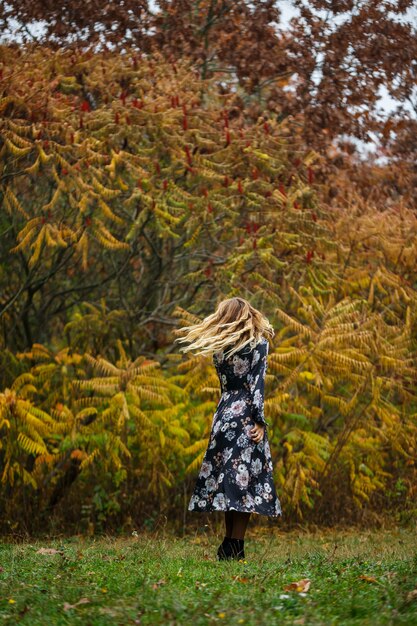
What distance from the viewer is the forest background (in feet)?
33.7

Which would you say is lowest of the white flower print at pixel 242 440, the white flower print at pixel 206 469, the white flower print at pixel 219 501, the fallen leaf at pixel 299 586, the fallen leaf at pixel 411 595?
the fallen leaf at pixel 299 586

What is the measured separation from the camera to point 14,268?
11.8 meters

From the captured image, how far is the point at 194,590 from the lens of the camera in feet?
17.8

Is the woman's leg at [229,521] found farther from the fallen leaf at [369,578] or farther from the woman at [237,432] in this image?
the fallen leaf at [369,578]

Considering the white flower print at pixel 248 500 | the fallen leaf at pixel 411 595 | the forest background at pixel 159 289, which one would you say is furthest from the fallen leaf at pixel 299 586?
the forest background at pixel 159 289

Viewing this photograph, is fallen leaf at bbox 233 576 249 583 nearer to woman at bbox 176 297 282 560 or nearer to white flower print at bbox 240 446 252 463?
woman at bbox 176 297 282 560

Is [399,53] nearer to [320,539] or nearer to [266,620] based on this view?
[320,539]

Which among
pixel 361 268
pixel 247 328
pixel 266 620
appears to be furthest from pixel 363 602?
pixel 361 268

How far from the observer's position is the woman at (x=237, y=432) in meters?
7.14

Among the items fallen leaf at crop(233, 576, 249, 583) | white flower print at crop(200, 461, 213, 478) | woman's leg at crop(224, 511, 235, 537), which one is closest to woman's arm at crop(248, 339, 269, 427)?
white flower print at crop(200, 461, 213, 478)

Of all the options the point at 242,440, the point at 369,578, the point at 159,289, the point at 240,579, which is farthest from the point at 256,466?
the point at 159,289

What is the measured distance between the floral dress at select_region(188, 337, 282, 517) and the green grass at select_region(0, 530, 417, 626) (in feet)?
1.55

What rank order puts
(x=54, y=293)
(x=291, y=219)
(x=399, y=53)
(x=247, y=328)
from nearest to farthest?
(x=247, y=328), (x=291, y=219), (x=54, y=293), (x=399, y=53)

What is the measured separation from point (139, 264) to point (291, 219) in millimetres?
2529
